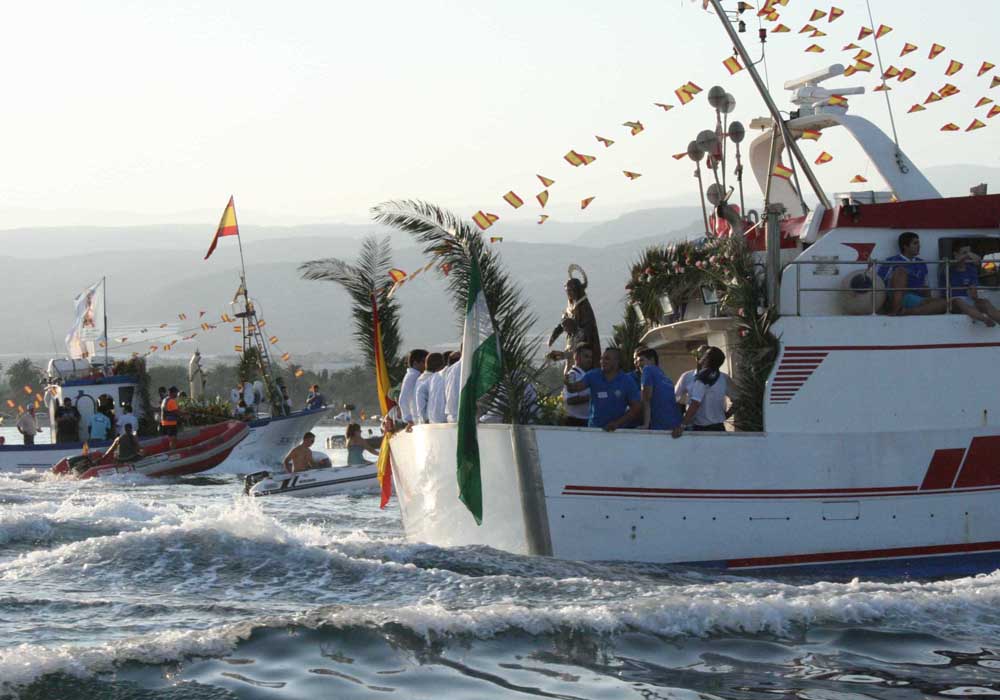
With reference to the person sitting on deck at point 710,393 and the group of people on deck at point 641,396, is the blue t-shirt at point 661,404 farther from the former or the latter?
the person sitting on deck at point 710,393

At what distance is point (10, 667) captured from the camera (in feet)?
27.8

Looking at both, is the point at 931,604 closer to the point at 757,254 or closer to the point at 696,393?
the point at 696,393

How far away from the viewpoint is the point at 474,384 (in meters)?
12.5

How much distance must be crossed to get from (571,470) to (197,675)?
467 cm

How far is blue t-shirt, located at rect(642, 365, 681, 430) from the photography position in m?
12.7

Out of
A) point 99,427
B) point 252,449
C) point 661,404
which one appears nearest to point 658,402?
point 661,404

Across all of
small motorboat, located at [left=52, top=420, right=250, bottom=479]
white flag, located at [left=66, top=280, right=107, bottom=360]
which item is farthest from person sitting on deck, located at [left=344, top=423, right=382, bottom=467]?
white flag, located at [left=66, top=280, right=107, bottom=360]

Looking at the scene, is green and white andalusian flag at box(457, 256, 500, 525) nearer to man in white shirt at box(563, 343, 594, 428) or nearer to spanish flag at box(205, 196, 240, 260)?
man in white shirt at box(563, 343, 594, 428)

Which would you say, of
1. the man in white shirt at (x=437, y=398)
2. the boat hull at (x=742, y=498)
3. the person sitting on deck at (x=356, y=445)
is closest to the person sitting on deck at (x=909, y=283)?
the boat hull at (x=742, y=498)

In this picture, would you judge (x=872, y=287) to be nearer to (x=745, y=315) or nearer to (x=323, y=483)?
(x=745, y=315)

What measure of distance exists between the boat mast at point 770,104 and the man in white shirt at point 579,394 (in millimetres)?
3328

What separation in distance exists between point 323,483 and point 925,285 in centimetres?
1252

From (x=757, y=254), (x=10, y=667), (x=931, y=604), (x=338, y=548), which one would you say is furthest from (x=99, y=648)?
(x=757, y=254)

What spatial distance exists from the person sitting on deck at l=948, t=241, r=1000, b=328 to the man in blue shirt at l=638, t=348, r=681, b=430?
3.09 m
